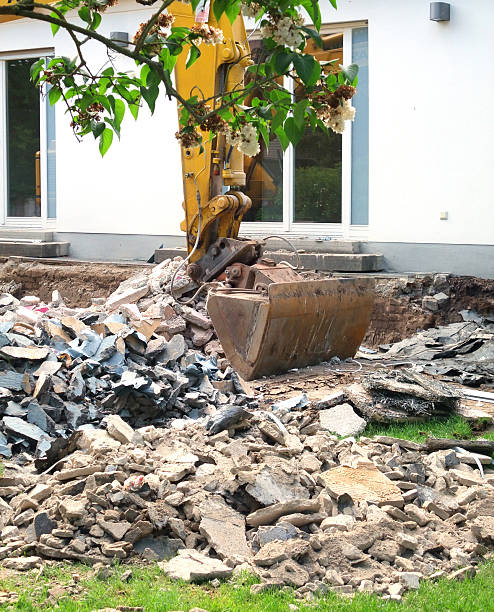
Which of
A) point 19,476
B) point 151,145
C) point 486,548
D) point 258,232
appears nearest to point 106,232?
point 151,145

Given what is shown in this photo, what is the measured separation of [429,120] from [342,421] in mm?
6569

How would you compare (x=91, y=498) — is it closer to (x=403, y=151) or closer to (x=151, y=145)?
(x=403, y=151)

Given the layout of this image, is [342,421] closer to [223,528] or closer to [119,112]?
[223,528]

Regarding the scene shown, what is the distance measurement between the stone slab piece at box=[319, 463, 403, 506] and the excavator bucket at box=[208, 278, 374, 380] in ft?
10.9

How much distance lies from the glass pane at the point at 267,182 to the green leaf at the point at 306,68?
11290mm

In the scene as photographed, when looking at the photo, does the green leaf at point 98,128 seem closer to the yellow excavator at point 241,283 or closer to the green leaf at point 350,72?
the green leaf at point 350,72

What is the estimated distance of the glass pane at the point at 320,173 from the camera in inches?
536

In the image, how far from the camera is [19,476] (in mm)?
5625

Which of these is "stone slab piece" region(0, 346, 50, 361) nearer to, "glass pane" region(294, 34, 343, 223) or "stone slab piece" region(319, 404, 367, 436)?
"stone slab piece" region(319, 404, 367, 436)

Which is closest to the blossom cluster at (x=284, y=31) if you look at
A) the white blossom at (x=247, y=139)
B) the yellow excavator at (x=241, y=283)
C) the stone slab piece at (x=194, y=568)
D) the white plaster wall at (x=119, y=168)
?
the white blossom at (x=247, y=139)

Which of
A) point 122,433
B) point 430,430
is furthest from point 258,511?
point 430,430

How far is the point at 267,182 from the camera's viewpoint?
14.4 meters

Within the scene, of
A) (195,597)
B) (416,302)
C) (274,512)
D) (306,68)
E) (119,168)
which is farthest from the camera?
(119,168)

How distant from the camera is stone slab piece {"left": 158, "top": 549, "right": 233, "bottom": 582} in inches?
170
